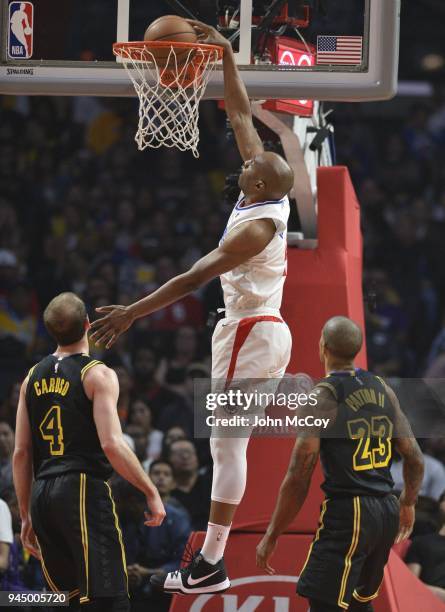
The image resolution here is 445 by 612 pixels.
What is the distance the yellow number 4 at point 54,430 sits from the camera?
586cm

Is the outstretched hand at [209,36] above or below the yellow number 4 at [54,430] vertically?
above

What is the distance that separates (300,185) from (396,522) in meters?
2.60

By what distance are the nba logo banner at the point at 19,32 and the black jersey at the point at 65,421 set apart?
200 centimetres

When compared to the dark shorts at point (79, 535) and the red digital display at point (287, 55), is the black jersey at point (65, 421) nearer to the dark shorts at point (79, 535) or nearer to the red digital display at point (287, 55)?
the dark shorts at point (79, 535)

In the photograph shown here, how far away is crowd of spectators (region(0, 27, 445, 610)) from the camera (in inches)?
451

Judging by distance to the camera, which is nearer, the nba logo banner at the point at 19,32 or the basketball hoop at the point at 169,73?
the basketball hoop at the point at 169,73

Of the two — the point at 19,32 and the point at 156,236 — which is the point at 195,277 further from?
the point at 156,236

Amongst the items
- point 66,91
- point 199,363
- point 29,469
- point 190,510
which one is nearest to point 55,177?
point 199,363

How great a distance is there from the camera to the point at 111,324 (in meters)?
5.45

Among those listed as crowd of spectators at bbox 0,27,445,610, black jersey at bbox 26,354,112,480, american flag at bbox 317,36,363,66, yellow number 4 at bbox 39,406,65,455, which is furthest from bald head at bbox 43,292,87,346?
crowd of spectators at bbox 0,27,445,610

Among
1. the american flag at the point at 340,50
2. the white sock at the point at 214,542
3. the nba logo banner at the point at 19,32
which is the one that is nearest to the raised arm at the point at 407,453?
the white sock at the point at 214,542

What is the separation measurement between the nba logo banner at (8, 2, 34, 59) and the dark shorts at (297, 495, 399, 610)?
321 cm

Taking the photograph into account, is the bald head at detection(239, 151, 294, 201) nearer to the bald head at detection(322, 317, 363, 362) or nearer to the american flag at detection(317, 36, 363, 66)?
the bald head at detection(322, 317, 363, 362)

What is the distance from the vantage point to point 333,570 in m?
5.62
